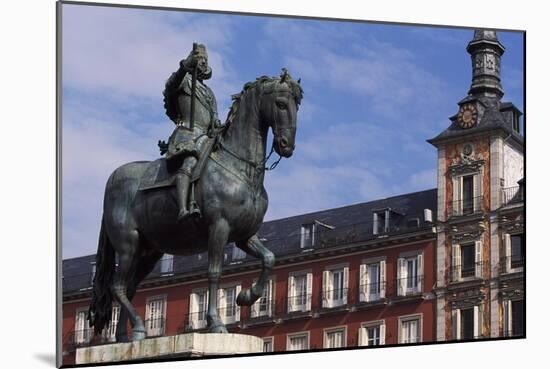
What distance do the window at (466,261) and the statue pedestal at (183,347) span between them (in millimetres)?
41182

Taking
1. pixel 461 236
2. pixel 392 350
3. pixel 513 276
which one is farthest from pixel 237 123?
pixel 461 236

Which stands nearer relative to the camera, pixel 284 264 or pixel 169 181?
pixel 169 181

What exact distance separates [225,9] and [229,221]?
4288 millimetres

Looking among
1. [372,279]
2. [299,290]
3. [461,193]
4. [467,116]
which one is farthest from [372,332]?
[467,116]

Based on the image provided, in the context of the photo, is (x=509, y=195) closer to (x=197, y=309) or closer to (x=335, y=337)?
(x=335, y=337)

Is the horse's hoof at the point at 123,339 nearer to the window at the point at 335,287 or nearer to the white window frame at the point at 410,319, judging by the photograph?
the white window frame at the point at 410,319

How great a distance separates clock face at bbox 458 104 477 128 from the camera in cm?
5472

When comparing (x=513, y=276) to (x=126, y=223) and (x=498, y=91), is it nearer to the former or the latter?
(x=498, y=91)

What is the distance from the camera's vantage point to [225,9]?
2103cm

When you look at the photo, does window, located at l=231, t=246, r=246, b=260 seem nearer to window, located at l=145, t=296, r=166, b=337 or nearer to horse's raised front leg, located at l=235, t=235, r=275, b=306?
window, located at l=145, t=296, r=166, b=337

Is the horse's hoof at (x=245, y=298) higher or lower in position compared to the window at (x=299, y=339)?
lower

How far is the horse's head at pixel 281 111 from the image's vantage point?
1773cm

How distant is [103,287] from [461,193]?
4275 centimetres

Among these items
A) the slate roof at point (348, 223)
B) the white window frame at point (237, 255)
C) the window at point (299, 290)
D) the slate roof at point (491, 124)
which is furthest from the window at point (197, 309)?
the slate roof at point (491, 124)
